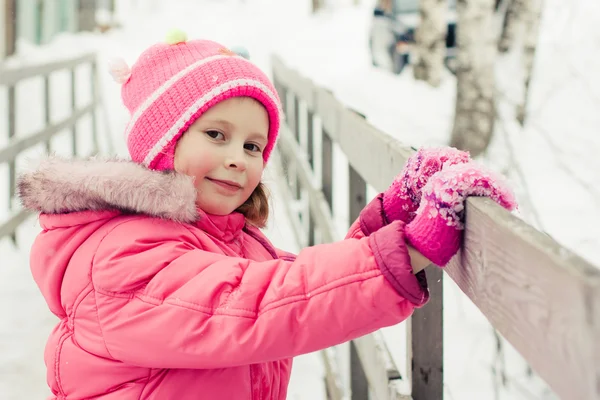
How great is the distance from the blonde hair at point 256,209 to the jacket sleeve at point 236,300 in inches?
19.4

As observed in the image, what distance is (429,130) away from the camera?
8.65m

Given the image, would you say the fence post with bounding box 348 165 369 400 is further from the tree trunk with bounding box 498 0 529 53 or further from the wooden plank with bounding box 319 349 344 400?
the tree trunk with bounding box 498 0 529 53

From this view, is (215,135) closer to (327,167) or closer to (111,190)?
(111,190)

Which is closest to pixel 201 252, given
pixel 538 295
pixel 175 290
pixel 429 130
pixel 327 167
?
pixel 175 290

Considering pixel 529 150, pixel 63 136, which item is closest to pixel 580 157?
pixel 529 150

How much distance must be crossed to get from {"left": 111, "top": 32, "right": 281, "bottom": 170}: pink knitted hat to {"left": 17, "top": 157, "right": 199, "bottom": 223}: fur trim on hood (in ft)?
0.46

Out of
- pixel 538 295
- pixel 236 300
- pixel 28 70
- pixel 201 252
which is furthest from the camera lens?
pixel 28 70

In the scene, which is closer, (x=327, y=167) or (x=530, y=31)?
(x=327, y=167)

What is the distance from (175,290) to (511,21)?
27.3 feet

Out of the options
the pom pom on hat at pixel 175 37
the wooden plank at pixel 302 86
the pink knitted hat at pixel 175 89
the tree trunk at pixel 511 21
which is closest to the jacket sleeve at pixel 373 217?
the pink knitted hat at pixel 175 89

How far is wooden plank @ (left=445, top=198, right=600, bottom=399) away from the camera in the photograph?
731mm

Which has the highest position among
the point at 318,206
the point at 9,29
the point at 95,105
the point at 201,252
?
the point at 201,252

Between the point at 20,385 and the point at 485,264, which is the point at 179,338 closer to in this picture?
the point at 485,264

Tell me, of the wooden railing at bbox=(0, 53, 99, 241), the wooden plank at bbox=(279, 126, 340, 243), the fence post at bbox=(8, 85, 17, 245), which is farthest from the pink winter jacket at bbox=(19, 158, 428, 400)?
the fence post at bbox=(8, 85, 17, 245)
